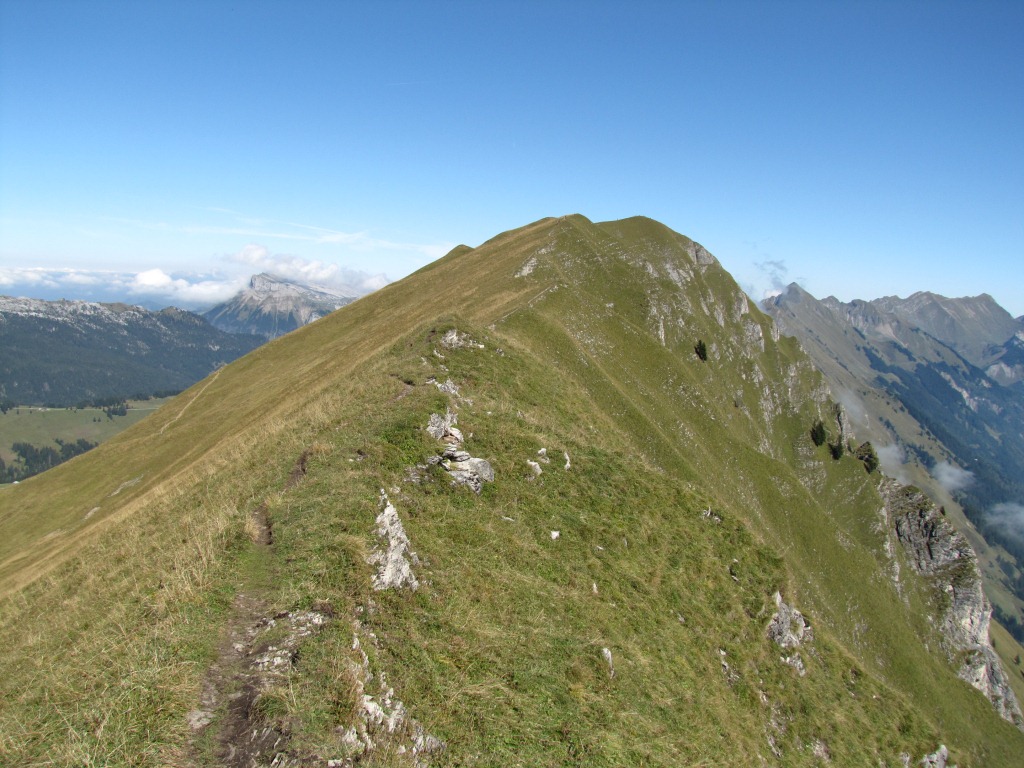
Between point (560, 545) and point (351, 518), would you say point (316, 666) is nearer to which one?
point (351, 518)

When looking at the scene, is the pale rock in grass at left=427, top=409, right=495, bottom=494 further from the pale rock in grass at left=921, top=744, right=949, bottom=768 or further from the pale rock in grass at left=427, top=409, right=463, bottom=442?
the pale rock in grass at left=921, top=744, right=949, bottom=768

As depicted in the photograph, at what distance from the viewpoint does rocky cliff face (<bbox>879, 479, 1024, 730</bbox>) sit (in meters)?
82.4

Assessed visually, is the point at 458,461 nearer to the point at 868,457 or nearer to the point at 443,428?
the point at 443,428

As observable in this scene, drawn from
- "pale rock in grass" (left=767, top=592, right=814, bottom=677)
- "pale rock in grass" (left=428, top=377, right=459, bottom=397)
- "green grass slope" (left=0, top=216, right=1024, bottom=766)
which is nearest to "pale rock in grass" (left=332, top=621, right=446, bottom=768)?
"green grass slope" (left=0, top=216, right=1024, bottom=766)

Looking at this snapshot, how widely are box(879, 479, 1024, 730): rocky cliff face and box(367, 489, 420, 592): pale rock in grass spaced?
108008mm

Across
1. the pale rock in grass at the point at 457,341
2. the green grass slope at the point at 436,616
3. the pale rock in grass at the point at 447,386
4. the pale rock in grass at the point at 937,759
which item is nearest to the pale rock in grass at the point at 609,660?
the green grass slope at the point at 436,616

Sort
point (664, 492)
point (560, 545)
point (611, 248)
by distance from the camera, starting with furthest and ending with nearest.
Answer: point (611, 248), point (664, 492), point (560, 545)

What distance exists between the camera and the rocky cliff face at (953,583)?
270ft

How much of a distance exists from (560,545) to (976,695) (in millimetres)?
95815

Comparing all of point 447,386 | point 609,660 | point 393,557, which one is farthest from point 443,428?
point 609,660

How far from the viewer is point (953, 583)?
94312 millimetres

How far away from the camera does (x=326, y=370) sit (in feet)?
205

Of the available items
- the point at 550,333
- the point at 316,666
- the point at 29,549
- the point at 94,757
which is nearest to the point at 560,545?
the point at 316,666

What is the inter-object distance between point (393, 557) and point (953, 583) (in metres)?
123
